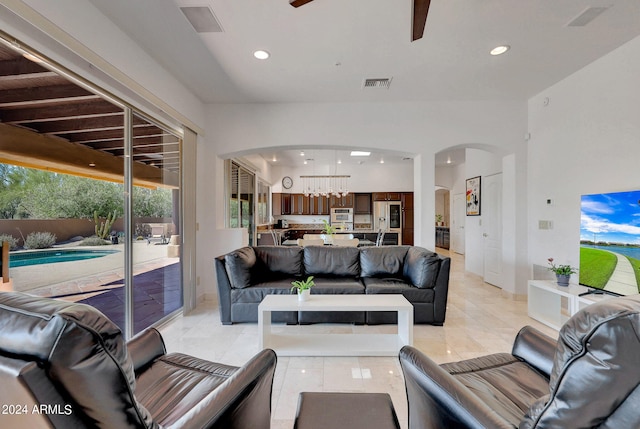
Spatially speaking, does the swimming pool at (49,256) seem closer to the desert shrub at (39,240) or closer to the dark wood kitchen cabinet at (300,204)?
the desert shrub at (39,240)

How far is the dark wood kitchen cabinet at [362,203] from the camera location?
930 centimetres

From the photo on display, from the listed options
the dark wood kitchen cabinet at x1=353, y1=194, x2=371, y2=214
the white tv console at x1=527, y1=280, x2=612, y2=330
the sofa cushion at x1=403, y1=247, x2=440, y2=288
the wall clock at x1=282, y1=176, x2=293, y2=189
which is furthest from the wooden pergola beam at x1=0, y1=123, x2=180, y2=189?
the dark wood kitchen cabinet at x1=353, y1=194, x2=371, y2=214

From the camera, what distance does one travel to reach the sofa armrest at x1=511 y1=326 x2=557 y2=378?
1504mm

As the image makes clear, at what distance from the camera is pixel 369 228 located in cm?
949

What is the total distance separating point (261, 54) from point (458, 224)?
8.42 metres

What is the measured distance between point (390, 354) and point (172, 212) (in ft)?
10.4

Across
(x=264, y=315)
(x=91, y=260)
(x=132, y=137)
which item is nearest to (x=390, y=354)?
(x=264, y=315)

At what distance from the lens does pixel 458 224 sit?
9266 mm

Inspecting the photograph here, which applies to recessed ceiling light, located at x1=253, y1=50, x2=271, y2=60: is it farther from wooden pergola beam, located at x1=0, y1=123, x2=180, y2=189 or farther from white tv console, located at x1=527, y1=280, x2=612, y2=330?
white tv console, located at x1=527, y1=280, x2=612, y2=330

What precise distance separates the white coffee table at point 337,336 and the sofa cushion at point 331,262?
976 mm

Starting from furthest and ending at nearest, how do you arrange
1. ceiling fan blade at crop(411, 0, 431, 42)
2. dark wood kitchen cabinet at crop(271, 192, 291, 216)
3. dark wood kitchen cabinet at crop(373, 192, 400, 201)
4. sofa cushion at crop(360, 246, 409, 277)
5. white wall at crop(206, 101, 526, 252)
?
dark wood kitchen cabinet at crop(271, 192, 291, 216), dark wood kitchen cabinet at crop(373, 192, 400, 201), white wall at crop(206, 101, 526, 252), sofa cushion at crop(360, 246, 409, 277), ceiling fan blade at crop(411, 0, 431, 42)

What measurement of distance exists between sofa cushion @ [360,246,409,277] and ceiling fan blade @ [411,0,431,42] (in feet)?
8.47

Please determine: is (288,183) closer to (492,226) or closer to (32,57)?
(492,226)

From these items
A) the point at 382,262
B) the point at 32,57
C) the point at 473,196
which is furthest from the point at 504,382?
the point at 473,196
